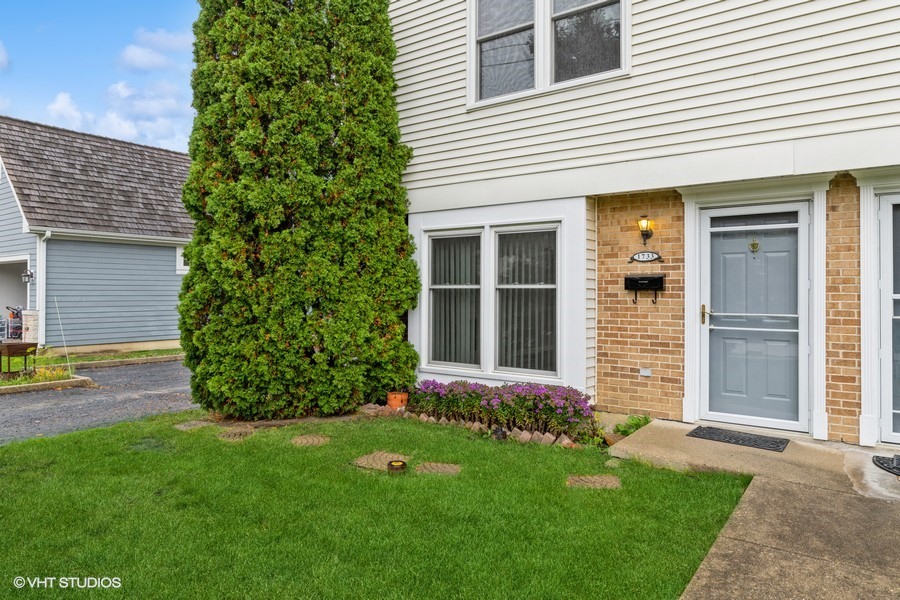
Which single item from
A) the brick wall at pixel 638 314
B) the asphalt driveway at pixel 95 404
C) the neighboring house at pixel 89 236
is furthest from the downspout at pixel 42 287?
the brick wall at pixel 638 314

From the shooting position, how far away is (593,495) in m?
3.62

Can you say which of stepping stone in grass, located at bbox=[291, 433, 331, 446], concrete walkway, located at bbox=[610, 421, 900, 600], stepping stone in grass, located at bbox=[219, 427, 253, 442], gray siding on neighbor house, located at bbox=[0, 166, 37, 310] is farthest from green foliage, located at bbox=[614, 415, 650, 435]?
gray siding on neighbor house, located at bbox=[0, 166, 37, 310]

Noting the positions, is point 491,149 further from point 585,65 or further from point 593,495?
point 593,495

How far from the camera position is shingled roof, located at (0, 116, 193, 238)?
41.9 ft

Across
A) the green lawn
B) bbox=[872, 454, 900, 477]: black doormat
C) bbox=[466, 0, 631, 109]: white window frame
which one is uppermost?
bbox=[466, 0, 631, 109]: white window frame

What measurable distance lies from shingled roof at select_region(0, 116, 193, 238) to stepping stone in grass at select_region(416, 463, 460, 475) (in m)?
12.0

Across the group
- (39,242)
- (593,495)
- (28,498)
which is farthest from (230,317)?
(39,242)

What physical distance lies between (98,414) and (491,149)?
226 inches

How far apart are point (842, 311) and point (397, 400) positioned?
430cm

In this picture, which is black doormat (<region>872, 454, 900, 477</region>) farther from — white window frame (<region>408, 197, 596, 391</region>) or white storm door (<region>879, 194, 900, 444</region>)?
white window frame (<region>408, 197, 596, 391</region>)

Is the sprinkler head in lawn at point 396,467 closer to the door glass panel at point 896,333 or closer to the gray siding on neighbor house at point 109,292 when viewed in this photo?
the door glass panel at point 896,333

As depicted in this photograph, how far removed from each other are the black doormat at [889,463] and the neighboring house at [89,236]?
14325 millimetres

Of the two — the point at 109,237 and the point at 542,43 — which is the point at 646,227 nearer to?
the point at 542,43

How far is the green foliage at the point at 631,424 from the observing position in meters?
5.09
